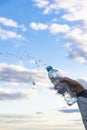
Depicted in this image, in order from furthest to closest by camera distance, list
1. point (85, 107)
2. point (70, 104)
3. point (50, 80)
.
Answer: point (50, 80)
point (70, 104)
point (85, 107)

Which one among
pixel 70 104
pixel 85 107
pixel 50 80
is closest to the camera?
pixel 85 107

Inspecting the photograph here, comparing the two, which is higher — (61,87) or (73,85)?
(61,87)

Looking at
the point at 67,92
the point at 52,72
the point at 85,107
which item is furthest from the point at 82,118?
the point at 52,72

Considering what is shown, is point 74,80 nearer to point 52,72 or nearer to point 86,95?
point 86,95

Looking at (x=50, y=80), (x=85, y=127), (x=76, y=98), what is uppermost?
(x=50, y=80)

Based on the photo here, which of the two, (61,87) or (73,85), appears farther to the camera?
(61,87)

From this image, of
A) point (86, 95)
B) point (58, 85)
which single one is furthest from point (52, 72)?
point (86, 95)

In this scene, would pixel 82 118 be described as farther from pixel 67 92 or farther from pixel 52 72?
pixel 52 72

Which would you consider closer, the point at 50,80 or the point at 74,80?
the point at 74,80

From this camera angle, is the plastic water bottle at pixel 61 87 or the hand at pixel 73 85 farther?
the plastic water bottle at pixel 61 87

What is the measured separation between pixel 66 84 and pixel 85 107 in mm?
927

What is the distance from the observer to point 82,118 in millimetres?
11031

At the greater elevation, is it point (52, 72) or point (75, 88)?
point (52, 72)

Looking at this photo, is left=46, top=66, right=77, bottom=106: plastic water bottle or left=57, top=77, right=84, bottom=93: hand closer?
left=57, top=77, right=84, bottom=93: hand
